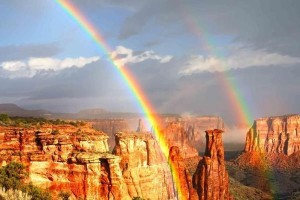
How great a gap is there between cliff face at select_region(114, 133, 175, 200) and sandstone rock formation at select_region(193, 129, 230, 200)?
3919cm

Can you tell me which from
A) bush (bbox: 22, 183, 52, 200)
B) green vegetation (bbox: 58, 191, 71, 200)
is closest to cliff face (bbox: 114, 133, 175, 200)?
green vegetation (bbox: 58, 191, 71, 200)

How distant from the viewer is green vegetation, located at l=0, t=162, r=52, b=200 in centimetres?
4003

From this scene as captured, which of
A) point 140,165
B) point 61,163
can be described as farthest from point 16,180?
point 140,165

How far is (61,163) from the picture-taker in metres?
42.5

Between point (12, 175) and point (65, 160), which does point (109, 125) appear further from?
point (12, 175)

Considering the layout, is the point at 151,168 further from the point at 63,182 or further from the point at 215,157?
the point at 215,157

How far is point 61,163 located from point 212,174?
60.4m

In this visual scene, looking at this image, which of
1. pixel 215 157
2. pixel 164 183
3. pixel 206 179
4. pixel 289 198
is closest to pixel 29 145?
pixel 164 183

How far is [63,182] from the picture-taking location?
139 ft

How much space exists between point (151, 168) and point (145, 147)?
2.53 meters

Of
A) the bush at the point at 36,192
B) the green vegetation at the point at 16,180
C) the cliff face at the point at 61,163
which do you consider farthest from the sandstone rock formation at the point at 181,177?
the green vegetation at the point at 16,180

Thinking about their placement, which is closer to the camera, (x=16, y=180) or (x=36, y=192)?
(x=36, y=192)

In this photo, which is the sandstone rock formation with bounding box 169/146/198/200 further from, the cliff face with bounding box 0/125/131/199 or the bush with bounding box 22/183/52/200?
the bush with bounding box 22/183/52/200

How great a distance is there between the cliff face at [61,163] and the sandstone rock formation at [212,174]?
183 ft
